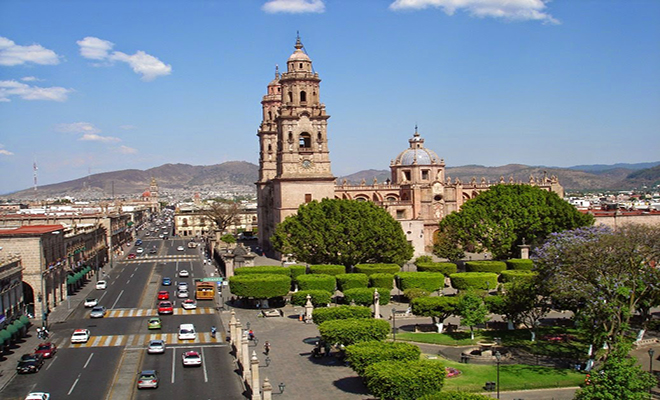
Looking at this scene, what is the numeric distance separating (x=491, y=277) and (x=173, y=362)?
102 ft

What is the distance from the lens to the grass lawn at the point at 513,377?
33625mm

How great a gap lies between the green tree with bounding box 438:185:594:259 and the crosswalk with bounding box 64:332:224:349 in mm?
35446

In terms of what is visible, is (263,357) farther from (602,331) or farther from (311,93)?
(311,93)

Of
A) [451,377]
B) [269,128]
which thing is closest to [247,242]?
[269,128]

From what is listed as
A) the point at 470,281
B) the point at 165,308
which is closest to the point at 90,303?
the point at 165,308

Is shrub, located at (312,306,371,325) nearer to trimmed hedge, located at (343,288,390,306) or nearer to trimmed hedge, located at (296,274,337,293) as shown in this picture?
trimmed hedge, located at (343,288,390,306)

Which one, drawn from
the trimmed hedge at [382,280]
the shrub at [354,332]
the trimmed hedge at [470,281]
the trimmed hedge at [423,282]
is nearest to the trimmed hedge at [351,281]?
the trimmed hedge at [382,280]

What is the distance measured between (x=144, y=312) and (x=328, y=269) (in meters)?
17.0

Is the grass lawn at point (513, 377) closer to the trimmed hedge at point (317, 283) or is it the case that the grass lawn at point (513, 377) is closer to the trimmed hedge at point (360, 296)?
the trimmed hedge at point (360, 296)

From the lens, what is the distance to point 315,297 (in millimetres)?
54688

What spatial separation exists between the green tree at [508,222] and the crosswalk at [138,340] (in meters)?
35.4

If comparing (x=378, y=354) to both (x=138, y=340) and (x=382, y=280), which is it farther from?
(x=382, y=280)

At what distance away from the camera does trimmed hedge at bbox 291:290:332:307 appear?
54656mm

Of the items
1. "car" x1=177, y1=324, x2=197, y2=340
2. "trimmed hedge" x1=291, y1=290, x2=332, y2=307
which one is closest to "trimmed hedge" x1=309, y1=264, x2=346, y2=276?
"trimmed hedge" x1=291, y1=290, x2=332, y2=307
